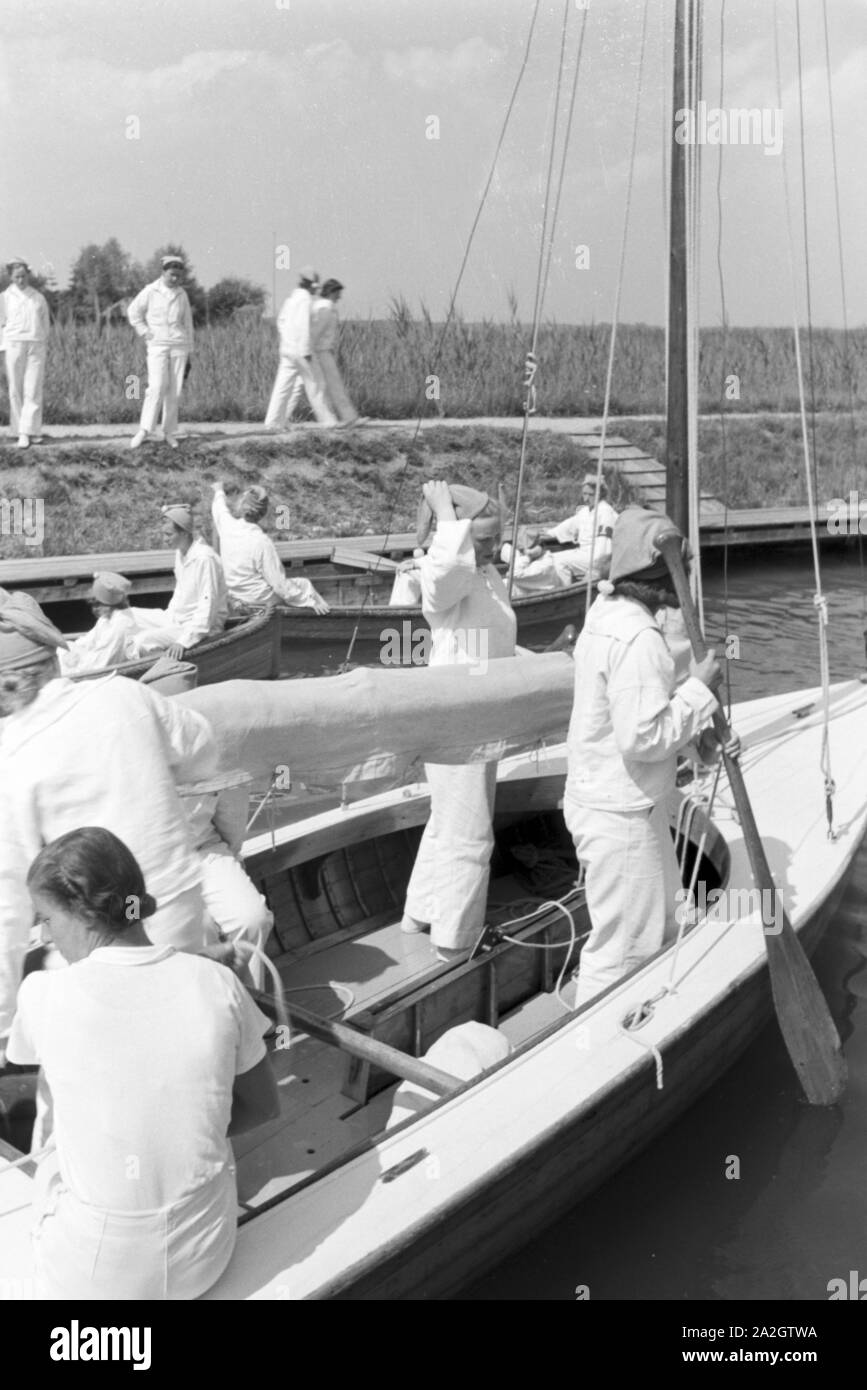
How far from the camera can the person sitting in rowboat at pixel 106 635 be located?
843 cm

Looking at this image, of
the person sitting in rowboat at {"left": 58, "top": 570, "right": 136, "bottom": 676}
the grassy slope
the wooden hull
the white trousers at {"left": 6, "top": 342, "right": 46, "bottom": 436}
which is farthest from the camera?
the grassy slope

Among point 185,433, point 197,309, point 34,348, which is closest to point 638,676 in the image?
point 34,348

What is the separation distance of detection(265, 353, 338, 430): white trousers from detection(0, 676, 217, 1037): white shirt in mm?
12611

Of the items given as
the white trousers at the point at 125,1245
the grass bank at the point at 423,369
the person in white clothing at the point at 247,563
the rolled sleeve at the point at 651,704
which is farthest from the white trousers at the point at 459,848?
the grass bank at the point at 423,369

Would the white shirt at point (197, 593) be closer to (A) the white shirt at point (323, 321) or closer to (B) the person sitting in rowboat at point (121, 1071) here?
(A) the white shirt at point (323, 321)

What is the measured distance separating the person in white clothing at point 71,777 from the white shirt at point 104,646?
522cm

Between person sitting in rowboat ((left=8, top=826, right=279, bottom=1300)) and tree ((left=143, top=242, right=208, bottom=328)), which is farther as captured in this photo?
tree ((left=143, top=242, right=208, bottom=328))

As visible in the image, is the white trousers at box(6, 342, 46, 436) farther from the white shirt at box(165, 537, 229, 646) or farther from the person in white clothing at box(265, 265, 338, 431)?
the white shirt at box(165, 537, 229, 646)

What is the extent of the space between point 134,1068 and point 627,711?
206cm

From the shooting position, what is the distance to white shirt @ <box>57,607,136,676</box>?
8492mm

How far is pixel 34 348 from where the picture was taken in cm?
1507

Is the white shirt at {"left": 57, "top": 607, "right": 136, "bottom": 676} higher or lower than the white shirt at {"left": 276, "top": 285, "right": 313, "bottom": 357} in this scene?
lower

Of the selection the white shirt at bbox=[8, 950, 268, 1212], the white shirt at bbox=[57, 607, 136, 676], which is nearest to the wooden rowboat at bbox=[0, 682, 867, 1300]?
the white shirt at bbox=[8, 950, 268, 1212]
